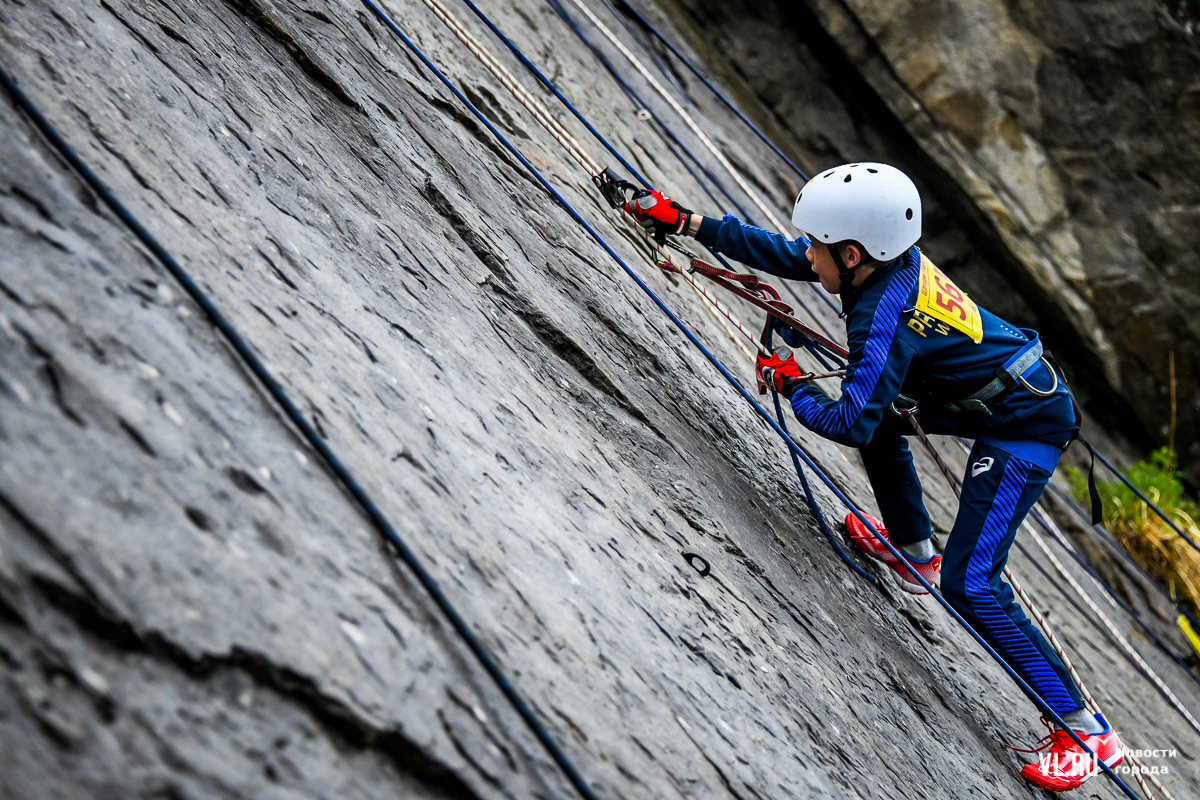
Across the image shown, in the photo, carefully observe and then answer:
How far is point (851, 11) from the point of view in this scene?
25.7ft

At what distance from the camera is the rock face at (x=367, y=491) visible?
4.63ft

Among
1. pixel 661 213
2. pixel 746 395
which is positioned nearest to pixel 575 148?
pixel 661 213

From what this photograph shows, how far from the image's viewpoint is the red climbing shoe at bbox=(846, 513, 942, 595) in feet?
11.4

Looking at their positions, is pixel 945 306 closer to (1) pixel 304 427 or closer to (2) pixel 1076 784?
(2) pixel 1076 784

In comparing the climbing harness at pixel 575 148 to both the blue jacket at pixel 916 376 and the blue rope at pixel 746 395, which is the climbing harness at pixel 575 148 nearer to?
the blue rope at pixel 746 395

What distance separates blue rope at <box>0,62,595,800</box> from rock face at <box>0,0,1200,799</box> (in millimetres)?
48

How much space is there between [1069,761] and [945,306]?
5.69 feet

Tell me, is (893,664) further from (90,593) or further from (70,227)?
(70,227)

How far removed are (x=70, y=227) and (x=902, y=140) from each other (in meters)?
7.91

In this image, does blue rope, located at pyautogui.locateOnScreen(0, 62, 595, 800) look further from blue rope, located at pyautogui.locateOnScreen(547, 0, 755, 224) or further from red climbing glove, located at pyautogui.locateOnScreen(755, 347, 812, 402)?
blue rope, located at pyautogui.locateOnScreen(547, 0, 755, 224)

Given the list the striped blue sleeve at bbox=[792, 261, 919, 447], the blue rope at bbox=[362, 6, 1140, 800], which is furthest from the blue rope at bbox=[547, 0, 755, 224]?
the striped blue sleeve at bbox=[792, 261, 919, 447]

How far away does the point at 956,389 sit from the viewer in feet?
10.0

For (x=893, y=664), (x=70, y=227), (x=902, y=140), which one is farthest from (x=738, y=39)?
(x=70, y=227)

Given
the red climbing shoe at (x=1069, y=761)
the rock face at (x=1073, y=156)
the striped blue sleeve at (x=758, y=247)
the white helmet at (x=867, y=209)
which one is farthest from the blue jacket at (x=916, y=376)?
the rock face at (x=1073, y=156)
